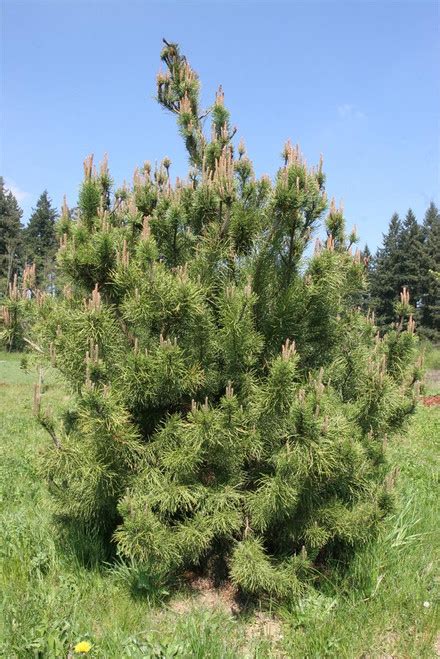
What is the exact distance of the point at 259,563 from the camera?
119 inches

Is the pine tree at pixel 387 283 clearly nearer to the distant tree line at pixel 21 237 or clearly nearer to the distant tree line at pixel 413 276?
the distant tree line at pixel 413 276

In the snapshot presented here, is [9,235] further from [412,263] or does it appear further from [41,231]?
[412,263]

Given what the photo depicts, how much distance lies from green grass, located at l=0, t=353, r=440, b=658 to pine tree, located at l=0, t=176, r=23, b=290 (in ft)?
154

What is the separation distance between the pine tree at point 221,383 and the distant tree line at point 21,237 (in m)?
43.9

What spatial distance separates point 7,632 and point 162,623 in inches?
33.7

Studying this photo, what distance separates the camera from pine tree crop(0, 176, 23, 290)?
162 ft

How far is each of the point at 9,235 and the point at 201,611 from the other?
5415cm

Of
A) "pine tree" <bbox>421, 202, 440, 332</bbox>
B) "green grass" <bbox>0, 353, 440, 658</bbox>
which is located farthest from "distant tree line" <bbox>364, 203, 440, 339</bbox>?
"green grass" <bbox>0, 353, 440, 658</bbox>

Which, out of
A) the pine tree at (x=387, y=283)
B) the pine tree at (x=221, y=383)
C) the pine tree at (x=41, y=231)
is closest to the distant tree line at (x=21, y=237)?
the pine tree at (x=41, y=231)

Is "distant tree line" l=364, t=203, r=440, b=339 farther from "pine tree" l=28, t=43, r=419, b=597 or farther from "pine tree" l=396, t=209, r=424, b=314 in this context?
"pine tree" l=28, t=43, r=419, b=597

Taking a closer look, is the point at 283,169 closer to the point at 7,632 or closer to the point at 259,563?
the point at 259,563

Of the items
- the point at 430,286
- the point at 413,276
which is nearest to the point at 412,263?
the point at 413,276

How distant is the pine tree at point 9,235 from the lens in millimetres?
49500

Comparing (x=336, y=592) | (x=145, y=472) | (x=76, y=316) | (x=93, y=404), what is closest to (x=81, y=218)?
(x=76, y=316)
